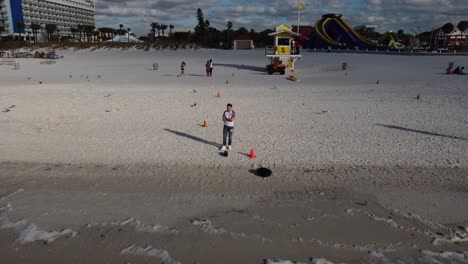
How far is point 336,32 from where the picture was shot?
69.6 metres

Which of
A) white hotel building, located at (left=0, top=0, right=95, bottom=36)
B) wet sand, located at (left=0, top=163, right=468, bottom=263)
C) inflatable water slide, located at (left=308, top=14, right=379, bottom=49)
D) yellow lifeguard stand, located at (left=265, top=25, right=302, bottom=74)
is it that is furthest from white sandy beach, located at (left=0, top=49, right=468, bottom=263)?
white hotel building, located at (left=0, top=0, right=95, bottom=36)

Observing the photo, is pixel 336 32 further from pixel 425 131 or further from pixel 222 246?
pixel 222 246

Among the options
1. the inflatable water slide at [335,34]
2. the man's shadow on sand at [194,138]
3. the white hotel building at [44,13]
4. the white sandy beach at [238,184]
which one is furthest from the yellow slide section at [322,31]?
the white hotel building at [44,13]

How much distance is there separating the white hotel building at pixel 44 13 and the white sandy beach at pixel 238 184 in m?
112

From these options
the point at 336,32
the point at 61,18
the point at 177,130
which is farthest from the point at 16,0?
the point at 177,130

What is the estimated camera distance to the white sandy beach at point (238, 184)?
5395mm

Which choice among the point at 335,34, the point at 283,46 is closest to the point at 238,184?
the point at 283,46

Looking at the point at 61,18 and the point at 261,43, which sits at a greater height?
the point at 61,18

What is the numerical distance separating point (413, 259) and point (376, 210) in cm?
144

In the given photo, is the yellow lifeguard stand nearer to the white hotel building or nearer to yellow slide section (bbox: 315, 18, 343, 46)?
yellow slide section (bbox: 315, 18, 343, 46)

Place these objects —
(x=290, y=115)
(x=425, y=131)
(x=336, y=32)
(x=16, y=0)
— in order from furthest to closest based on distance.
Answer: (x=16, y=0), (x=336, y=32), (x=290, y=115), (x=425, y=131)

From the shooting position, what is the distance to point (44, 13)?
12838 centimetres

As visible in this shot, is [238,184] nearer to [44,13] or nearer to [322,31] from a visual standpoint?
[322,31]

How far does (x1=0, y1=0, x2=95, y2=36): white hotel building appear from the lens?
111 meters
